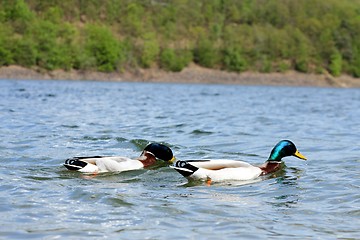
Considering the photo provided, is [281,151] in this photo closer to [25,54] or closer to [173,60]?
[25,54]

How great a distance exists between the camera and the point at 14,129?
66.4ft

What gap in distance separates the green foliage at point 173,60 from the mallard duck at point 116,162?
115928 mm

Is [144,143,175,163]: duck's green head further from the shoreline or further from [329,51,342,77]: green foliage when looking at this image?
[329,51,342,77]: green foliage

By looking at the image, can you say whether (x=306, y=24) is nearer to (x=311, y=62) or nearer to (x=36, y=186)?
(x=311, y=62)

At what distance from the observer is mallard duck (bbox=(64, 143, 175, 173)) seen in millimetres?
11867

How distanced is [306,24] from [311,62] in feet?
72.7

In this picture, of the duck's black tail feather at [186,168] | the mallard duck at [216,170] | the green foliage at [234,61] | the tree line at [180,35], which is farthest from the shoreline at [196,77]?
the duck's black tail feather at [186,168]

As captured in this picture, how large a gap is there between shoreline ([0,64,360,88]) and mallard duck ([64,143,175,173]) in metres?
87.2

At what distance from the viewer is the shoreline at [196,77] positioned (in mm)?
104312

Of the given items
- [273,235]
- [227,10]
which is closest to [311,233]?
[273,235]

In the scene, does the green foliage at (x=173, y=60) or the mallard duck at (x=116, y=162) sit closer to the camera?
the mallard duck at (x=116, y=162)

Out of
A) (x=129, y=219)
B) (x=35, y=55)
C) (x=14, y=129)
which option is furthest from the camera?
(x=35, y=55)

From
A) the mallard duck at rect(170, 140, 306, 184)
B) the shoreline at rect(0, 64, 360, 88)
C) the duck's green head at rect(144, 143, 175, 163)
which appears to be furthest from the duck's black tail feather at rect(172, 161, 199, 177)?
the shoreline at rect(0, 64, 360, 88)

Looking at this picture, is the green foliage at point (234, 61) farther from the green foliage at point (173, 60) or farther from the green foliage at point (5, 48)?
the green foliage at point (5, 48)
